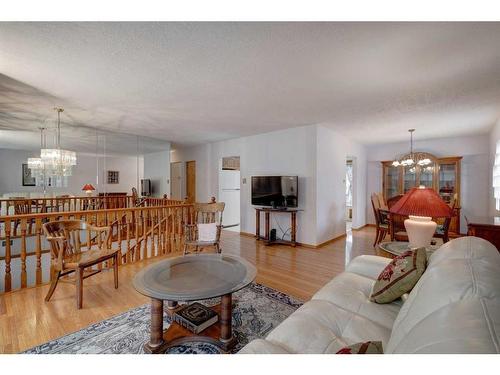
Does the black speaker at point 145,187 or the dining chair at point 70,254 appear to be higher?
the black speaker at point 145,187

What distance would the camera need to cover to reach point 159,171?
6156mm

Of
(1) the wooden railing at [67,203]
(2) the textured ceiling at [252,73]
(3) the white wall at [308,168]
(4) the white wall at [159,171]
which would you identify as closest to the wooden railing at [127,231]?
(1) the wooden railing at [67,203]

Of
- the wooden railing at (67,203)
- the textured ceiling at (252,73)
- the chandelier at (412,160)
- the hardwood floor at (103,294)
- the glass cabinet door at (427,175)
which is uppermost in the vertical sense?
the textured ceiling at (252,73)

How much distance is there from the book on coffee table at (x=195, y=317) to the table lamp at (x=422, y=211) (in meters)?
1.74

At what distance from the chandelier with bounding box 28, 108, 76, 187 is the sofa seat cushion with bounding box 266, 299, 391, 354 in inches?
165

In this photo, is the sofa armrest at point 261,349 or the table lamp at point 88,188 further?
the table lamp at point 88,188

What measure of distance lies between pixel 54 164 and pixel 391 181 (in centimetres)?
754

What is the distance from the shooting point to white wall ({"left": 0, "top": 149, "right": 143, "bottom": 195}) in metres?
4.34

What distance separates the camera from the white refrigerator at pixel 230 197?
6133 mm

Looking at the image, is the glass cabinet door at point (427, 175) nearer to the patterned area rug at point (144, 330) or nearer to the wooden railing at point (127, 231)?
the patterned area rug at point (144, 330)

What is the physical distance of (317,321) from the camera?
1.22 m
